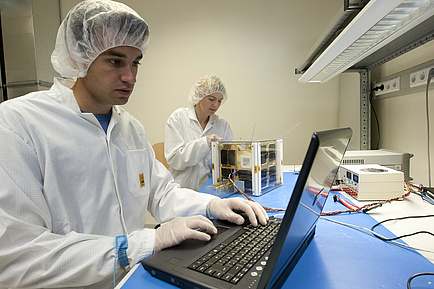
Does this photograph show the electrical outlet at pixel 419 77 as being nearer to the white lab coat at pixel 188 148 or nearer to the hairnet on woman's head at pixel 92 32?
the white lab coat at pixel 188 148

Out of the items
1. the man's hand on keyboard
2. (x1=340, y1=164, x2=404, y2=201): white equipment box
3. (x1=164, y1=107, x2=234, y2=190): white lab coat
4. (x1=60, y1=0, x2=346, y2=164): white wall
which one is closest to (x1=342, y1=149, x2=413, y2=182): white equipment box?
(x1=340, y1=164, x2=404, y2=201): white equipment box

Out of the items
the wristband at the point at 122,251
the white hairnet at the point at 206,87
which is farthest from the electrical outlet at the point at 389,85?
the wristband at the point at 122,251

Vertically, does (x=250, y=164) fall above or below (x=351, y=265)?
above

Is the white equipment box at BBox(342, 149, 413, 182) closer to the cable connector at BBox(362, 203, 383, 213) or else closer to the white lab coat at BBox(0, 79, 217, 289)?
the cable connector at BBox(362, 203, 383, 213)

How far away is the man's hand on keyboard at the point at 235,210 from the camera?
80cm

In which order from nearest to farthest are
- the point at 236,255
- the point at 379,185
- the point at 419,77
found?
1. the point at 236,255
2. the point at 379,185
3. the point at 419,77

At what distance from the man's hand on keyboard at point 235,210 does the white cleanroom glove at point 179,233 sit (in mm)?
117

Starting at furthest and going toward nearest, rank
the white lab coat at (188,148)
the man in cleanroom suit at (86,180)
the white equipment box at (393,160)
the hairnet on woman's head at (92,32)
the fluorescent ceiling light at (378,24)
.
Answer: the white lab coat at (188,148) < the white equipment box at (393,160) < the hairnet on woman's head at (92,32) < the fluorescent ceiling light at (378,24) < the man in cleanroom suit at (86,180)

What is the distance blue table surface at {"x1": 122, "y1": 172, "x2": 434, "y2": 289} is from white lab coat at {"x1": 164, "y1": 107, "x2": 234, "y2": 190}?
1206 millimetres

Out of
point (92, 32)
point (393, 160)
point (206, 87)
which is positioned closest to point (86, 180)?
point (92, 32)

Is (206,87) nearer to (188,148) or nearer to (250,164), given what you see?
(188,148)

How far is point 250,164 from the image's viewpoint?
135 cm

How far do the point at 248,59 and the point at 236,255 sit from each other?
255 centimetres

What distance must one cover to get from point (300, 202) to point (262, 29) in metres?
2.77
